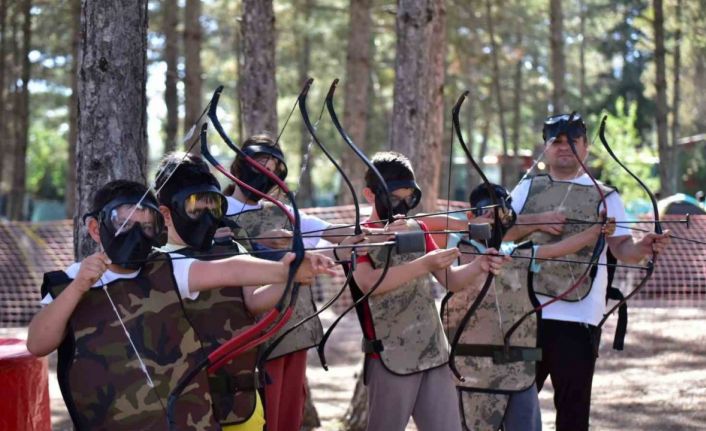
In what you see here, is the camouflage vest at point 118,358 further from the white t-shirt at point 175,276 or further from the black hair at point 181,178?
the black hair at point 181,178

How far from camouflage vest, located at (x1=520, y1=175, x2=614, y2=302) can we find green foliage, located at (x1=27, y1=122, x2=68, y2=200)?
50735 mm

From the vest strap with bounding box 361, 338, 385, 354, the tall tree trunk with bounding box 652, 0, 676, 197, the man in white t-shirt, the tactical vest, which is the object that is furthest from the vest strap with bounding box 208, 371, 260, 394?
the tall tree trunk with bounding box 652, 0, 676, 197

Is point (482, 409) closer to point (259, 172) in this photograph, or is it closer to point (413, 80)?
point (259, 172)

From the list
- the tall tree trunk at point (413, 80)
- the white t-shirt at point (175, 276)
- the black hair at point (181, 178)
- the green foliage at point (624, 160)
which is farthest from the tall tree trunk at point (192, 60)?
the green foliage at point (624, 160)

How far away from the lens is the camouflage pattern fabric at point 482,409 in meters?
5.61

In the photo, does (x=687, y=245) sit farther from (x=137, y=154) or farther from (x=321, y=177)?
(x=321, y=177)

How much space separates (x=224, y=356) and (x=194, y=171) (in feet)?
2.40

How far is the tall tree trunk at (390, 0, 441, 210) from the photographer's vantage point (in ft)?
26.4

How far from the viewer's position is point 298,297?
5.47 metres

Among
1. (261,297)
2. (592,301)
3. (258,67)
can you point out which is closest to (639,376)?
(258,67)

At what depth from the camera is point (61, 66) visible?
32.0 meters

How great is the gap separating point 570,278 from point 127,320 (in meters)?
2.76

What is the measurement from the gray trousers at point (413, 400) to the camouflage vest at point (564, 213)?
1.02 metres

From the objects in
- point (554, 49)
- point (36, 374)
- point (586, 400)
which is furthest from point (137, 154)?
point (554, 49)
